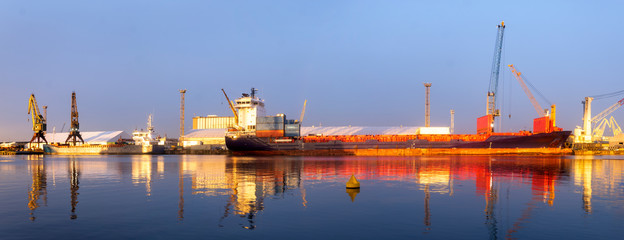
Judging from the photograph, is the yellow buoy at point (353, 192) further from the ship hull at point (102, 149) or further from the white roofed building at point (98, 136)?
the white roofed building at point (98, 136)

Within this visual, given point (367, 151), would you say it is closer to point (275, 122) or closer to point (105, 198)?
point (275, 122)

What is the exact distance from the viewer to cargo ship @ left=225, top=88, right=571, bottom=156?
87.7 metres

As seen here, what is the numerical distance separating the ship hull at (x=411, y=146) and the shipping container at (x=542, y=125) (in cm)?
402

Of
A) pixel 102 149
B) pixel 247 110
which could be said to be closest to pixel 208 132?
pixel 102 149

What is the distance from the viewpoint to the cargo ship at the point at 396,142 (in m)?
87.7

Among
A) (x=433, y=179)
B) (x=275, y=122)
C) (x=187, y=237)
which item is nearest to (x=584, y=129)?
(x=275, y=122)

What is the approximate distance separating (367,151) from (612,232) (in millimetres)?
78852

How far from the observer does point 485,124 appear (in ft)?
329

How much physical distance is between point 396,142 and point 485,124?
26.3m

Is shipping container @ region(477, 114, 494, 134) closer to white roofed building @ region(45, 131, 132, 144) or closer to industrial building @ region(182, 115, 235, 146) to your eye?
industrial building @ region(182, 115, 235, 146)

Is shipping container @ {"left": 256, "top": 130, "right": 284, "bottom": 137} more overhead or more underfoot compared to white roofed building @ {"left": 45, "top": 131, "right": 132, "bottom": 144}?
more overhead

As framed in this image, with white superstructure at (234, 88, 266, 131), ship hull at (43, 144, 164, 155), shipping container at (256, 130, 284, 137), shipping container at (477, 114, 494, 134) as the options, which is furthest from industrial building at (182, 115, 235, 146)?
shipping container at (477, 114, 494, 134)

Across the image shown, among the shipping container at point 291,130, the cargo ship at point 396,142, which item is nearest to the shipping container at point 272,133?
the cargo ship at point 396,142

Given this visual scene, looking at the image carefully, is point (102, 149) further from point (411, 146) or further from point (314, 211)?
point (314, 211)
